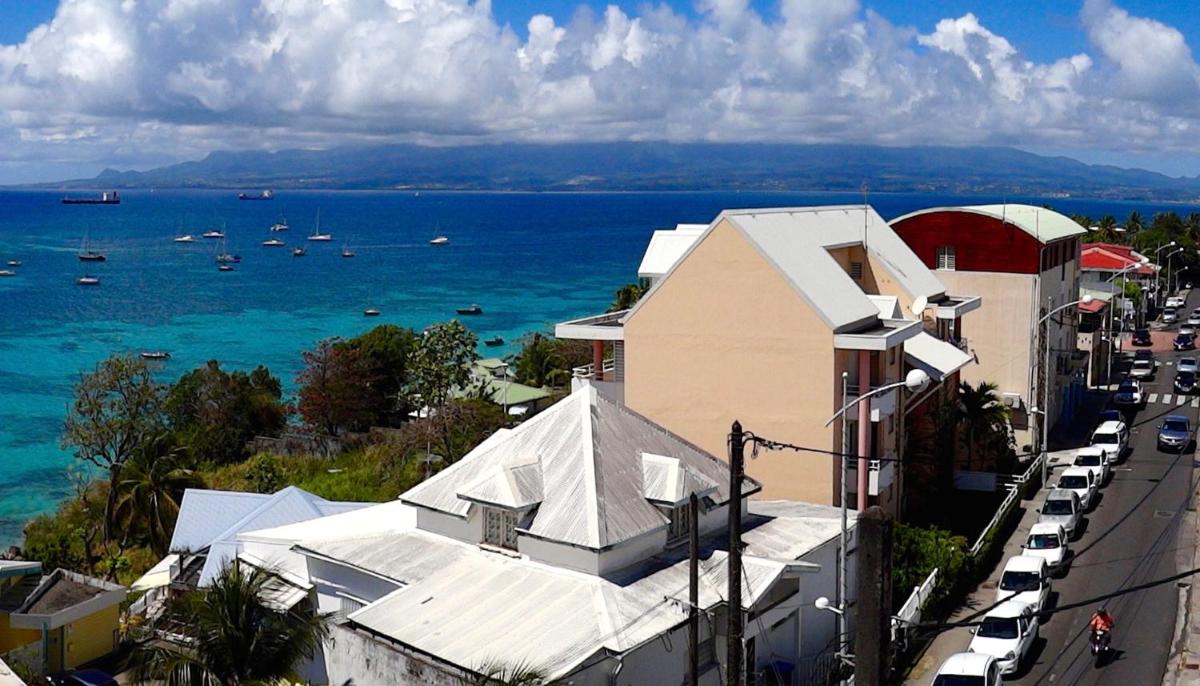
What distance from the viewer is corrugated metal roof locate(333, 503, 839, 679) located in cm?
A: 1986

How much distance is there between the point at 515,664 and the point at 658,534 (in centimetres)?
578

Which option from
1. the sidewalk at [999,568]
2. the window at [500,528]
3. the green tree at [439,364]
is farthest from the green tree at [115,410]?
the sidewalk at [999,568]

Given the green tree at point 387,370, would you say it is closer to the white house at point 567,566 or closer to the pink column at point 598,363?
the pink column at point 598,363

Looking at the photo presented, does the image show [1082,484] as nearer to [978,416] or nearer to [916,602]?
[978,416]

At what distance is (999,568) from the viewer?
108 feet

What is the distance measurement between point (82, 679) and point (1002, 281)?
37.0m

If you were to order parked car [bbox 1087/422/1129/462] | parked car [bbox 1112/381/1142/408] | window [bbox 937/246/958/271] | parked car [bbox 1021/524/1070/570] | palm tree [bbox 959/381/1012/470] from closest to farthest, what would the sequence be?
parked car [bbox 1021/524/1070/570] < palm tree [bbox 959/381/1012/470] < parked car [bbox 1087/422/1129/462] < window [bbox 937/246/958/271] < parked car [bbox 1112/381/1142/408]

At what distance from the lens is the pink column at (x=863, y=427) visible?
101 feet

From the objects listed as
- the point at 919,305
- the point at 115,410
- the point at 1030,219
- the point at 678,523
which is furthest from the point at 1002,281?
the point at 115,410

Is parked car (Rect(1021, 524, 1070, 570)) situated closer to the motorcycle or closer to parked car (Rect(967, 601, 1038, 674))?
parked car (Rect(967, 601, 1038, 674))

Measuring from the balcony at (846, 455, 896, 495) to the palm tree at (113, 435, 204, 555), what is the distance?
24.0 m

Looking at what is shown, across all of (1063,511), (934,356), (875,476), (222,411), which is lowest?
(222,411)

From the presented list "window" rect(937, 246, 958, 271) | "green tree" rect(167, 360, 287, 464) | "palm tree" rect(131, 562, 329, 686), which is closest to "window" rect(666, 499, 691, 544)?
"palm tree" rect(131, 562, 329, 686)

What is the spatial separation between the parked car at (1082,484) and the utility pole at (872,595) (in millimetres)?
31882
